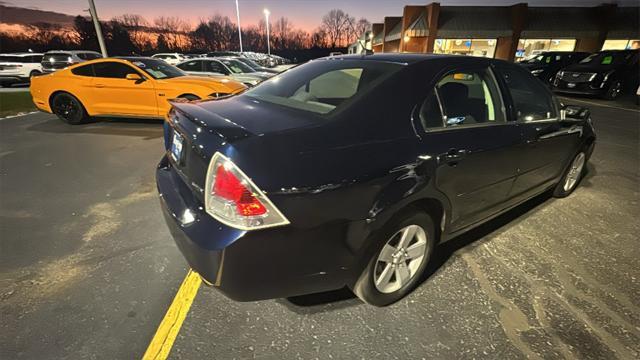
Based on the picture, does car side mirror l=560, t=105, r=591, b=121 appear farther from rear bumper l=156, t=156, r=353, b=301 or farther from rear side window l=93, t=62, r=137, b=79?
rear side window l=93, t=62, r=137, b=79

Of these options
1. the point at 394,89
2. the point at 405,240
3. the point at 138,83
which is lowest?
the point at 405,240

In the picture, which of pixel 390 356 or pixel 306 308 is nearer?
pixel 390 356

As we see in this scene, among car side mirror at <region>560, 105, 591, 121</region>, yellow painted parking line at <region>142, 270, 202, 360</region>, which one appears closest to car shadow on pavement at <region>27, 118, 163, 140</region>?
yellow painted parking line at <region>142, 270, 202, 360</region>

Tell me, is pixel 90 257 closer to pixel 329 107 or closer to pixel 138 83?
pixel 329 107

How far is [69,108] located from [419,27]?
3074cm

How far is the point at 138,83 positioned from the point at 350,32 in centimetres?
10117

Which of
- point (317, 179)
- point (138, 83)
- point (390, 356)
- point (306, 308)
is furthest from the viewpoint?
→ point (138, 83)

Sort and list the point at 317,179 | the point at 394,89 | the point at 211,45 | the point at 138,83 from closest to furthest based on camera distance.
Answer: the point at 317,179 < the point at 394,89 < the point at 138,83 < the point at 211,45

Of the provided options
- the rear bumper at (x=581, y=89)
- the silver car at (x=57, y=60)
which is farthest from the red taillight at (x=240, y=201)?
the silver car at (x=57, y=60)

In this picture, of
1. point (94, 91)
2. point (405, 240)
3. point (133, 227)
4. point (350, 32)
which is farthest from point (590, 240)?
point (350, 32)

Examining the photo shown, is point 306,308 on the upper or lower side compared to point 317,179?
lower

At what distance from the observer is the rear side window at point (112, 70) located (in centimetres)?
668

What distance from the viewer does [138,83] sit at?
657 cm

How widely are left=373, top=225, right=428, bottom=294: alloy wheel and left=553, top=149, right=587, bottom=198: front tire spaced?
2.61 meters
